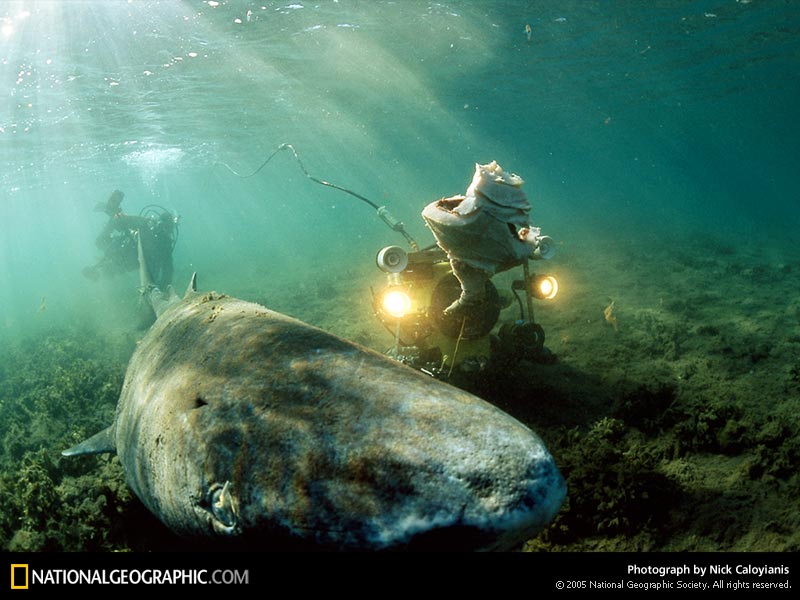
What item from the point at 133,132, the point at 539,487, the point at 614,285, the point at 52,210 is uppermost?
the point at 539,487

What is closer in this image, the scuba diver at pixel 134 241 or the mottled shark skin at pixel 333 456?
the mottled shark skin at pixel 333 456

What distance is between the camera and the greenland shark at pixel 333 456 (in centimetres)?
150

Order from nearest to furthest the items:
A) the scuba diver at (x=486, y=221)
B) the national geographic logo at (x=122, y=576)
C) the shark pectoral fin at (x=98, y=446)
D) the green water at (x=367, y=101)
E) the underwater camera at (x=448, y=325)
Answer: the national geographic logo at (x=122, y=576), the scuba diver at (x=486, y=221), the shark pectoral fin at (x=98, y=446), the underwater camera at (x=448, y=325), the green water at (x=367, y=101)

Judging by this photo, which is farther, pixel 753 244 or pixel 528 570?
pixel 753 244

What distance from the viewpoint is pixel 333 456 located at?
1645 mm

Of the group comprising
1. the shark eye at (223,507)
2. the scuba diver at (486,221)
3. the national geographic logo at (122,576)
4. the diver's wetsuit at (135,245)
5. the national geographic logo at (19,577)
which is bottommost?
the diver's wetsuit at (135,245)

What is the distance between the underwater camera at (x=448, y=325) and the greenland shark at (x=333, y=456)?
298 cm

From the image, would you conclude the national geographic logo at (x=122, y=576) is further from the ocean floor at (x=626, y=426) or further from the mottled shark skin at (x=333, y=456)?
the ocean floor at (x=626, y=426)

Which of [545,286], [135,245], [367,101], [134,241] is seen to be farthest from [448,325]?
[367,101]

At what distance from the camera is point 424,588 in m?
1.65

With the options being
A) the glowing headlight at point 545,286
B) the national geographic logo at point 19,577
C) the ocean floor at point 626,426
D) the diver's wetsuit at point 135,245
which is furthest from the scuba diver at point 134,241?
the glowing headlight at point 545,286

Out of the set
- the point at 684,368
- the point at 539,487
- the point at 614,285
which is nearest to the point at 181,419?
the point at 539,487

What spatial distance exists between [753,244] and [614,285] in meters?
14.4

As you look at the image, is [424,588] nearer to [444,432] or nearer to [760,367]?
[444,432]
